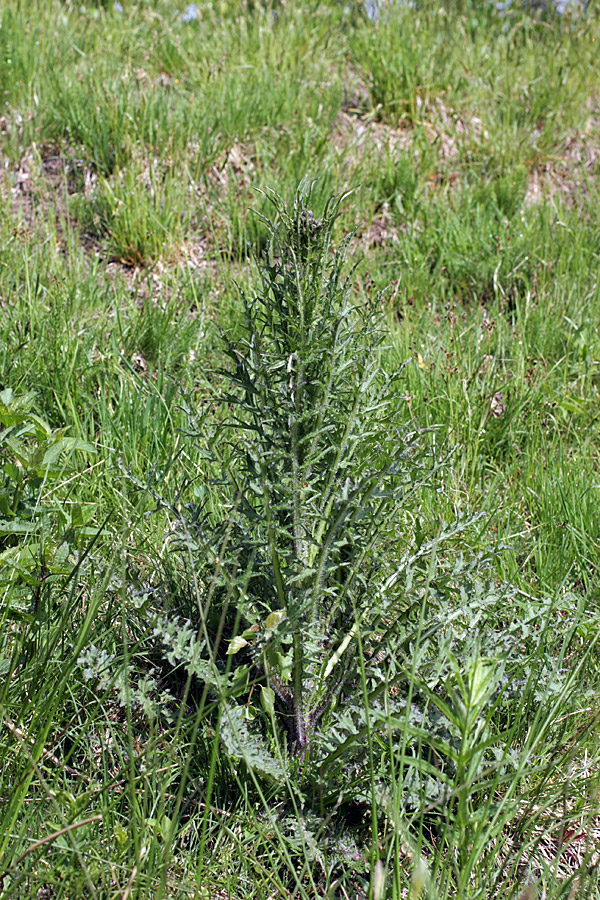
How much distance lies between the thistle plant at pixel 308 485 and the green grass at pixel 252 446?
0.04 metres

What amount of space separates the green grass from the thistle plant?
4 cm

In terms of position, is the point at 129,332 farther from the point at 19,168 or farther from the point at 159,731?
the point at 159,731

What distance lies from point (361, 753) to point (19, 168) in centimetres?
360

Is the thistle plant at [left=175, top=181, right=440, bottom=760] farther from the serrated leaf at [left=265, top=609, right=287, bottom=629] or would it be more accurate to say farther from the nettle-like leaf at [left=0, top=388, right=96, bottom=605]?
the nettle-like leaf at [left=0, top=388, right=96, bottom=605]

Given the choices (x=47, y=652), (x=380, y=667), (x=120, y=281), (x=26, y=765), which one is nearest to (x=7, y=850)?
(x=26, y=765)

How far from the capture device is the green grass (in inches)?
63.7

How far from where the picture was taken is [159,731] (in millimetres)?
1854

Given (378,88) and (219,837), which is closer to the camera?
(219,837)

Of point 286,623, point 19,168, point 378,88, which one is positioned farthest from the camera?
point 378,88

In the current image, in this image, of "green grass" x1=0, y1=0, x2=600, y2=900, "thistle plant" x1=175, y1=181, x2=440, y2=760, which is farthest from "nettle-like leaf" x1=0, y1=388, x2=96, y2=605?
"thistle plant" x1=175, y1=181, x2=440, y2=760

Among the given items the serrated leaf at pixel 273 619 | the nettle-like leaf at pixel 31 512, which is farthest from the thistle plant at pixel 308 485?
the nettle-like leaf at pixel 31 512

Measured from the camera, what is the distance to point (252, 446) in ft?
5.63

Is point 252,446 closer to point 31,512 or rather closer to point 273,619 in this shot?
point 273,619

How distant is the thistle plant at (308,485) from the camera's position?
1650 millimetres
